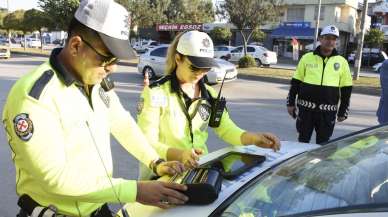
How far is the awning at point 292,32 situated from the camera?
4369 centimetres

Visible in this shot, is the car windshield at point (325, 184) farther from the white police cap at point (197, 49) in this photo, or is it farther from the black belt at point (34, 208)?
the white police cap at point (197, 49)

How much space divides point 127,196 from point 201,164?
818mm

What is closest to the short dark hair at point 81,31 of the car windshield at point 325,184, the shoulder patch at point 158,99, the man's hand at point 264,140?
the car windshield at point 325,184

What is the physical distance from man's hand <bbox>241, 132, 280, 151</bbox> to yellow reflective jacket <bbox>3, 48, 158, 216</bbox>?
3.66 feet

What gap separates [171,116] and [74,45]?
1057mm

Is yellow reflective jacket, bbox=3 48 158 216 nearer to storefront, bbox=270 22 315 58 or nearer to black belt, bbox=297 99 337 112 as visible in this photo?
black belt, bbox=297 99 337 112

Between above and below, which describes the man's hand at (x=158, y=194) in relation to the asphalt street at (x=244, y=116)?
above

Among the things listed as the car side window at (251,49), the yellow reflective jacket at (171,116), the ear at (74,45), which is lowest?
the car side window at (251,49)

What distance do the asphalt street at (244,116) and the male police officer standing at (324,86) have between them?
1627 mm

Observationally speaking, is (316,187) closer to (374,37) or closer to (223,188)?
(223,188)

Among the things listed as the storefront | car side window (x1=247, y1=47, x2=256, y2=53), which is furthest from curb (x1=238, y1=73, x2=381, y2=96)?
the storefront

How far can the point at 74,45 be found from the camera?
1569 millimetres

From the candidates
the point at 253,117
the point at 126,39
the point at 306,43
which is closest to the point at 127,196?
the point at 126,39

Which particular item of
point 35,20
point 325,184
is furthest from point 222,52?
point 325,184
